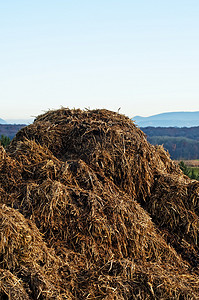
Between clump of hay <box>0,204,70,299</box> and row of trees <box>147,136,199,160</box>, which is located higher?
clump of hay <box>0,204,70,299</box>

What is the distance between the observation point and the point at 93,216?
3.98 meters

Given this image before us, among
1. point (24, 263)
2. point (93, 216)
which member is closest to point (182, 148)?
point (93, 216)

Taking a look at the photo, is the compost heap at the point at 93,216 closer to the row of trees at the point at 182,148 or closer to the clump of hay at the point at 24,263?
the clump of hay at the point at 24,263

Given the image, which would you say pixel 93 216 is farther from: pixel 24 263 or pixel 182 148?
pixel 182 148

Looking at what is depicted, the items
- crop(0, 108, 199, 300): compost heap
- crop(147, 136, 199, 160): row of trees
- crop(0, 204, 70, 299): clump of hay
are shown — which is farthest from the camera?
crop(147, 136, 199, 160): row of trees

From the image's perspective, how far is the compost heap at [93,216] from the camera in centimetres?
330

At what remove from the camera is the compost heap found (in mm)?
3301

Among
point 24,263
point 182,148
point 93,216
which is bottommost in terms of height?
point 182,148

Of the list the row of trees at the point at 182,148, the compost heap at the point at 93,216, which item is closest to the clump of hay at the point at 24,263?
the compost heap at the point at 93,216

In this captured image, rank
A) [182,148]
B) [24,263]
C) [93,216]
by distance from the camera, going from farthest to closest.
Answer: [182,148]
[93,216]
[24,263]

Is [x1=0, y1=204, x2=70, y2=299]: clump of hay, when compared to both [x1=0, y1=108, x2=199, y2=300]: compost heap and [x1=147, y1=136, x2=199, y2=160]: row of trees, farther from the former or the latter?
[x1=147, y1=136, x2=199, y2=160]: row of trees

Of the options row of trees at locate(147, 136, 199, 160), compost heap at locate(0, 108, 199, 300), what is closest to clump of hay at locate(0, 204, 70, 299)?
compost heap at locate(0, 108, 199, 300)

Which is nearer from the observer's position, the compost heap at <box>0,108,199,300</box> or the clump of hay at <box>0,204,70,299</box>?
the clump of hay at <box>0,204,70,299</box>

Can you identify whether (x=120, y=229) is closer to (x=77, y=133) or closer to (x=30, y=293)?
(x=30, y=293)
